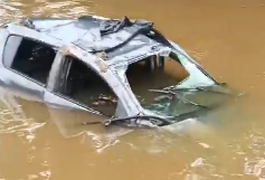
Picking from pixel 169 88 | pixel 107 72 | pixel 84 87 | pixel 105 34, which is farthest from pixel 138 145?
pixel 105 34

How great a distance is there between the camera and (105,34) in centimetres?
863

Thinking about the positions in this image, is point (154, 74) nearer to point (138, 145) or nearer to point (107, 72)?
point (107, 72)

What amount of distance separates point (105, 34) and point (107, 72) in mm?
915

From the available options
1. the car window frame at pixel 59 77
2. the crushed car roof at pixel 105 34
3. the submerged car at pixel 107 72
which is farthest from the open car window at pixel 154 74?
the car window frame at pixel 59 77

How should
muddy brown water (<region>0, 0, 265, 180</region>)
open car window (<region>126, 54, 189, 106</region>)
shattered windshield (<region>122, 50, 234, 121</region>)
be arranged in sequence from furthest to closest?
1. open car window (<region>126, 54, 189, 106</region>)
2. shattered windshield (<region>122, 50, 234, 121</region>)
3. muddy brown water (<region>0, 0, 265, 180</region>)

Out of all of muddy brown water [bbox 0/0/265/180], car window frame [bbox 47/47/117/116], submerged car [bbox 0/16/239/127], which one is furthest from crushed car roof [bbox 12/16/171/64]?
muddy brown water [bbox 0/0/265/180]

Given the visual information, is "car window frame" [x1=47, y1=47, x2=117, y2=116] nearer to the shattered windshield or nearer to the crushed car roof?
the crushed car roof

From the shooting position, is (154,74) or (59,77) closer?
(59,77)

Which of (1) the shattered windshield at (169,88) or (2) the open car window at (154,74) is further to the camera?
(2) the open car window at (154,74)

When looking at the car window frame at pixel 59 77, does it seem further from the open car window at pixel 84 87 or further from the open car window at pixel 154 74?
the open car window at pixel 154 74

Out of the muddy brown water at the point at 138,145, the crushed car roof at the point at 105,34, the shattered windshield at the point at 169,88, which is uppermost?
the crushed car roof at the point at 105,34

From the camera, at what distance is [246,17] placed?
13500 mm

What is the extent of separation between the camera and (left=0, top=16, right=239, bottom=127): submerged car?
7.91 meters

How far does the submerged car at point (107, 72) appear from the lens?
312 inches
